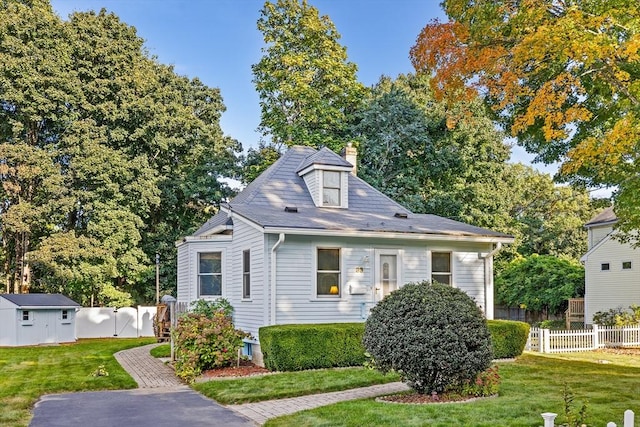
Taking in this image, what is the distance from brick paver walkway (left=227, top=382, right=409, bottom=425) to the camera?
8992mm

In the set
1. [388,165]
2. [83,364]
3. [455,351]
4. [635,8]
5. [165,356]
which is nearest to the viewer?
[455,351]

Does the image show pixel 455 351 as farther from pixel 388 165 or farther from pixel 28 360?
pixel 388 165

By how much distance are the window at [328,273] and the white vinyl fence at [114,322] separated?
1473 centimetres

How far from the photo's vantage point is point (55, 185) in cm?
2798

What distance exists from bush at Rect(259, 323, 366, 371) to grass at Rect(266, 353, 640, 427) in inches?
140

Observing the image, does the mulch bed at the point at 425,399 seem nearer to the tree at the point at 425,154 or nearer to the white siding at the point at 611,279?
the tree at the point at 425,154

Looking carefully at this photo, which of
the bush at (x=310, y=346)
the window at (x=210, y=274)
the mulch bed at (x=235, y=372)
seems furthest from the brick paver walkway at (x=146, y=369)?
the window at (x=210, y=274)

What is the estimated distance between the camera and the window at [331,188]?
1731cm

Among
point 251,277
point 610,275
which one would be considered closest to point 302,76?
point 251,277

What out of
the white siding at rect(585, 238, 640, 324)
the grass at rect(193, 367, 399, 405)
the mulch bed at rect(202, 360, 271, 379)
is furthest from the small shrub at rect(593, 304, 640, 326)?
the mulch bed at rect(202, 360, 271, 379)

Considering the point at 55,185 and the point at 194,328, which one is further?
the point at 55,185

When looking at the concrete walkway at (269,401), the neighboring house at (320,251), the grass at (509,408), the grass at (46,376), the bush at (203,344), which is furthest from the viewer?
the neighboring house at (320,251)

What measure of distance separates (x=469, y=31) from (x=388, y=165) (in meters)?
14.8

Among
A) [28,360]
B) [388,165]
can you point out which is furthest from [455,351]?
[388,165]
